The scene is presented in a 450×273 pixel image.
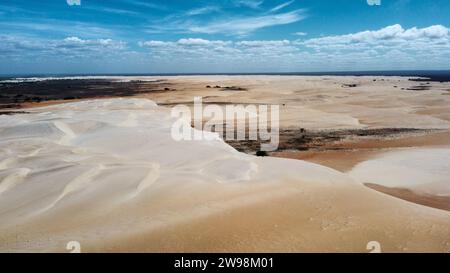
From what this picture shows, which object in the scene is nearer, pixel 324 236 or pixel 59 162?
pixel 324 236

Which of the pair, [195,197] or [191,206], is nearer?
[191,206]

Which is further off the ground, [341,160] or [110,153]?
[110,153]

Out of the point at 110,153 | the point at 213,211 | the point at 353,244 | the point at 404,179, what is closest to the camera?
the point at 353,244

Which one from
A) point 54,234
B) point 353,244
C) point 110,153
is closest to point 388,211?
point 353,244
